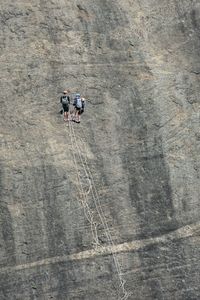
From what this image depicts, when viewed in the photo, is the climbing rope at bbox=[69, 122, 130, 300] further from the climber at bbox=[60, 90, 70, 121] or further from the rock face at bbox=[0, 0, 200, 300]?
the climber at bbox=[60, 90, 70, 121]

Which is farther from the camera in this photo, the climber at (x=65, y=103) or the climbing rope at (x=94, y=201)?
the climber at (x=65, y=103)

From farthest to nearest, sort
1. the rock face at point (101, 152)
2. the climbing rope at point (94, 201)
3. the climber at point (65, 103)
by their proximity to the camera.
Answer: the climber at point (65, 103) → the climbing rope at point (94, 201) → the rock face at point (101, 152)

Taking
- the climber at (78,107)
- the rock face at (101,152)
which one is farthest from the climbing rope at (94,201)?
the climber at (78,107)

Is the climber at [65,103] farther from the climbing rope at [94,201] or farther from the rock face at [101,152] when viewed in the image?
the climbing rope at [94,201]

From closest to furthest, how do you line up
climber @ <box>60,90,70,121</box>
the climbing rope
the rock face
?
1. the rock face
2. the climbing rope
3. climber @ <box>60,90,70,121</box>

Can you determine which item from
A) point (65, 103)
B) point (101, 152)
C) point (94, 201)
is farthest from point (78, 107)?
point (94, 201)

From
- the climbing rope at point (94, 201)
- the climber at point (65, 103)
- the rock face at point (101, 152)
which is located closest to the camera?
the rock face at point (101, 152)

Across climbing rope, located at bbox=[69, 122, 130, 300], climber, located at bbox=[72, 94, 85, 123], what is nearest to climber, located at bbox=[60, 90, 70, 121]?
climber, located at bbox=[72, 94, 85, 123]
